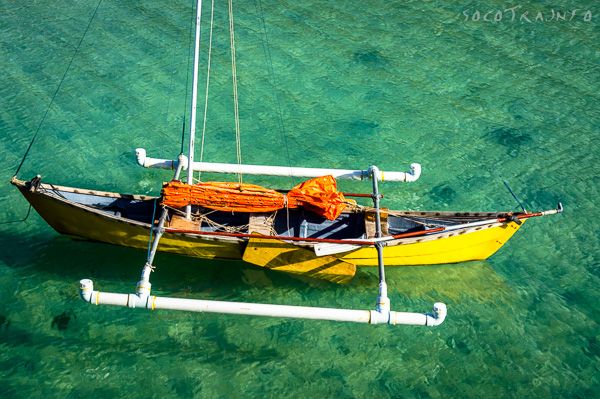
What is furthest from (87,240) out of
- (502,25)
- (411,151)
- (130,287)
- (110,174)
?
(502,25)

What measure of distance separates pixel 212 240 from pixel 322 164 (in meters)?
6.01

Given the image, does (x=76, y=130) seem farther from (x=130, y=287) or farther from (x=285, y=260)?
(x=285, y=260)

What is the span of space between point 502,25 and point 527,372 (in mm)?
15368

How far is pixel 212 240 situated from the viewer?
14758 millimetres

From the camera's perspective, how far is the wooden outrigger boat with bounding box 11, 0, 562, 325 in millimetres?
→ 14734

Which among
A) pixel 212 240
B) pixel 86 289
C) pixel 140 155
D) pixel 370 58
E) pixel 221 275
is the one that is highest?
pixel 370 58

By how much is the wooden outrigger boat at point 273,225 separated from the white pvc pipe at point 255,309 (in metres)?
0.74

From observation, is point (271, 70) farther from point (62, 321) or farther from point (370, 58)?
point (62, 321)

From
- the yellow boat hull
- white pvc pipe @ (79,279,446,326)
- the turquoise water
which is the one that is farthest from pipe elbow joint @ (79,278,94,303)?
the yellow boat hull

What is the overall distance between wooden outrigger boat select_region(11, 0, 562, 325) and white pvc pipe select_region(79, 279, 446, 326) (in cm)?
74

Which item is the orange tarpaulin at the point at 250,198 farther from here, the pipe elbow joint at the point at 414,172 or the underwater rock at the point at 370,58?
the underwater rock at the point at 370,58

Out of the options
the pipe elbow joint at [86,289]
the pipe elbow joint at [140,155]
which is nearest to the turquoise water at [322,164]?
the pipe elbow joint at [86,289]

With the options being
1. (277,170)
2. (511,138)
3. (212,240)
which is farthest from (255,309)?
(511,138)

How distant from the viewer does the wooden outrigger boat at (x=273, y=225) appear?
1473 cm
